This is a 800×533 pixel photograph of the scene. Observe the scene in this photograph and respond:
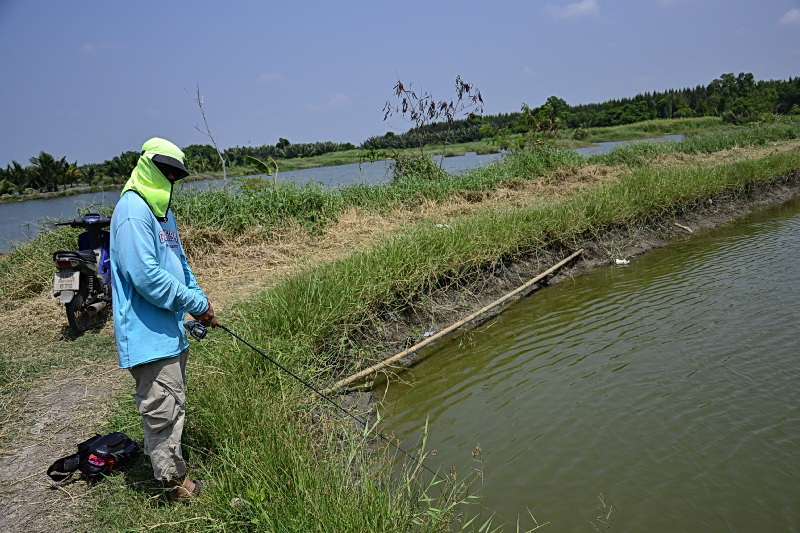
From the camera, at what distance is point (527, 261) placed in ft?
23.2

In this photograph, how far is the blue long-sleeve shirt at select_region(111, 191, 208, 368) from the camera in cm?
225

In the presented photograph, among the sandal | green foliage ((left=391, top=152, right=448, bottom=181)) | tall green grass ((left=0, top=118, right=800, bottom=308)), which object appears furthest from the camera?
green foliage ((left=391, top=152, right=448, bottom=181))

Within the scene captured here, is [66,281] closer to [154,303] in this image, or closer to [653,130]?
[154,303]

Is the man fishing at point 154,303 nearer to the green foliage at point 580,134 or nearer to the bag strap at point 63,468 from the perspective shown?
→ the bag strap at point 63,468

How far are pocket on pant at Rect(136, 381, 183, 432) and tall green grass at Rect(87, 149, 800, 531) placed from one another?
36 cm

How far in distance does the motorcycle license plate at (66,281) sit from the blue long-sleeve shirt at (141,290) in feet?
9.87

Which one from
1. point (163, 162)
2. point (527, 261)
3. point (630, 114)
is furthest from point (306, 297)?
point (630, 114)

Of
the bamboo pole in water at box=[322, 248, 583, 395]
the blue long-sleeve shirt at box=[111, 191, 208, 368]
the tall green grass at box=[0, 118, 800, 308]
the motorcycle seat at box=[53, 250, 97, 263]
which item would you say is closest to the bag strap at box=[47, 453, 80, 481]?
the blue long-sleeve shirt at box=[111, 191, 208, 368]

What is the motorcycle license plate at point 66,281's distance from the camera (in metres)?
4.77

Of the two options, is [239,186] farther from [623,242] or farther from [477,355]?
[623,242]

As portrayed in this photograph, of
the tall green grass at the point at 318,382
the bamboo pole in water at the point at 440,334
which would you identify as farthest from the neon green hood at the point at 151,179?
the bamboo pole in water at the point at 440,334

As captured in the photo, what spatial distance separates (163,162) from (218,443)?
1.55 meters

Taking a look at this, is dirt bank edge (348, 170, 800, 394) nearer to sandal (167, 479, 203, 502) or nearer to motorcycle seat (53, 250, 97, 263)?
sandal (167, 479, 203, 502)

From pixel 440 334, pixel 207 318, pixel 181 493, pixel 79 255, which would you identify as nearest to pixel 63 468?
pixel 181 493
